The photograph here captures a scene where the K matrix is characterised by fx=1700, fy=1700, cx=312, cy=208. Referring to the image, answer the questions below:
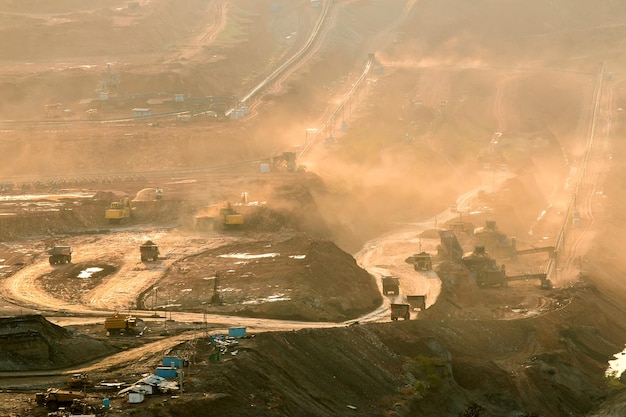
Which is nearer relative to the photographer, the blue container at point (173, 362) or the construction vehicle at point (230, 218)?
the blue container at point (173, 362)

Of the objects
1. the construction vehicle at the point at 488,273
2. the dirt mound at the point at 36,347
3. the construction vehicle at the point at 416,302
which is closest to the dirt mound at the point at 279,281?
the construction vehicle at the point at 416,302

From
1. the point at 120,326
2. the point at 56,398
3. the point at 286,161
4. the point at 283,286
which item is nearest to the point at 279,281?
the point at 283,286

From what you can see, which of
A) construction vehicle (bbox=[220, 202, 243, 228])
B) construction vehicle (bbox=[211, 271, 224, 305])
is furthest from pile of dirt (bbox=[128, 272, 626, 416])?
construction vehicle (bbox=[220, 202, 243, 228])

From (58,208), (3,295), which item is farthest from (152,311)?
(58,208)

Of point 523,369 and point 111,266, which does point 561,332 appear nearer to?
point 523,369

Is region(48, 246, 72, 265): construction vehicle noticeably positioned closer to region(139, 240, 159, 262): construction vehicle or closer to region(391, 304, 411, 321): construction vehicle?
region(139, 240, 159, 262): construction vehicle

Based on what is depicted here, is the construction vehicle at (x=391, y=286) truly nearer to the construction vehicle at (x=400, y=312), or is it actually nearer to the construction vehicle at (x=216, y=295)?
the construction vehicle at (x=400, y=312)

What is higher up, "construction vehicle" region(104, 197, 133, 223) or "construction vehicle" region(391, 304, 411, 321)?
"construction vehicle" region(104, 197, 133, 223)
